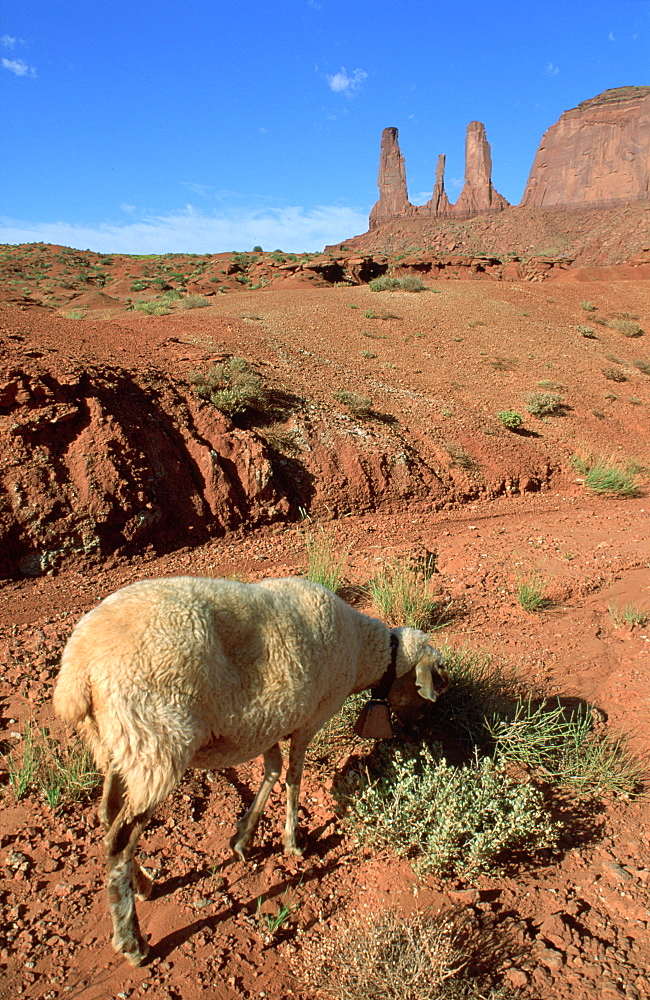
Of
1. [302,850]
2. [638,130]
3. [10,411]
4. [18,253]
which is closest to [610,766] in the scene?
[302,850]

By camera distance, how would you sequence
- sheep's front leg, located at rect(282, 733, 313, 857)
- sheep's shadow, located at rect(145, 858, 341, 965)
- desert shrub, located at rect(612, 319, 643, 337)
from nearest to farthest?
sheep's shadow, located at rect(145, 858, 341, 965) → sheep's front leg, located at rect(282, 733, 313, 857) → desert shrub, located at rect(612, 319, 643, 337)

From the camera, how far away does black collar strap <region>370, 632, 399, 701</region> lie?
3.36m

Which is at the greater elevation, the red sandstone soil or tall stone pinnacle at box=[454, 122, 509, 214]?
tall stone pinnacle at box=[454, 122, 509, 214]

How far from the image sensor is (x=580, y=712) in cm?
406

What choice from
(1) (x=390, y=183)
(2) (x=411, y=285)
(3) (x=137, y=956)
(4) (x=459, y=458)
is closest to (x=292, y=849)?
(3) (x=137, y=956)

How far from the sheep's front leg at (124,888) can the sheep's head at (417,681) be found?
1707 millimetres

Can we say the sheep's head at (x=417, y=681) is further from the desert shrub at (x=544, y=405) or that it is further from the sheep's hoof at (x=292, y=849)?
the desert shrub at (x=544, y=405)

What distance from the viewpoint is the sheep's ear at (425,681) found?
327 cm

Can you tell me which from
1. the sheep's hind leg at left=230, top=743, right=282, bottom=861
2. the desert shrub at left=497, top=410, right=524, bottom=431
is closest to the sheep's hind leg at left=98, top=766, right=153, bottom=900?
the sheep's hind leg at left=230, top=743, right=282, bottom=861

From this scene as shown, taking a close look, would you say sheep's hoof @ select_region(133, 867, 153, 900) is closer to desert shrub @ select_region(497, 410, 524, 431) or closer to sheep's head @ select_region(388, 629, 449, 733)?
sheep's head @ select_region(388, 629, 449, 733)

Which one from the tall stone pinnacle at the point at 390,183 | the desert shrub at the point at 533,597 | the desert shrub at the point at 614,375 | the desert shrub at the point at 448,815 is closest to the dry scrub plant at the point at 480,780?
the desert shrub at the point at 448,815

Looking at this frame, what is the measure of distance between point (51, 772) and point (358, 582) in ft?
12.1

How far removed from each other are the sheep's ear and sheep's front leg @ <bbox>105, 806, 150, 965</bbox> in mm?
1698

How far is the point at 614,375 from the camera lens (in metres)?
15.6
